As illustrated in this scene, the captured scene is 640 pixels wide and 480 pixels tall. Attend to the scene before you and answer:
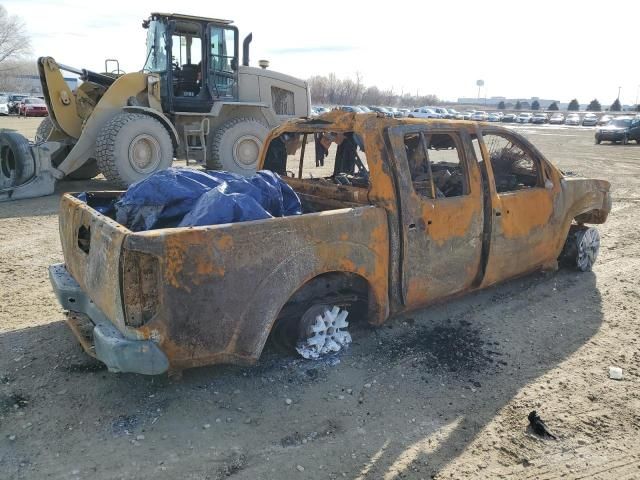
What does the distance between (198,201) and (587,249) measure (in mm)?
4586

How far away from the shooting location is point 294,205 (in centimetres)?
394

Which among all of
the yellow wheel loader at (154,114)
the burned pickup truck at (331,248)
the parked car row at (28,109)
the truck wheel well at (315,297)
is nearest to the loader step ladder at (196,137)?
the yellow wheel loader at (154,114)

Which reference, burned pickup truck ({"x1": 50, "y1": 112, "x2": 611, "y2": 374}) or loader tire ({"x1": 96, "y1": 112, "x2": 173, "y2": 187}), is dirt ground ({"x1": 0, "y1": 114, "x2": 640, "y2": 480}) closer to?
burned pickup truck ({"x1": 50, "y1": 112, "x2": 611, "y2": 374})

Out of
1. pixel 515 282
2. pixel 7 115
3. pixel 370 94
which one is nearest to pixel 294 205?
pixel 515 282

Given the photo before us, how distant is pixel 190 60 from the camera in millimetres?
10906

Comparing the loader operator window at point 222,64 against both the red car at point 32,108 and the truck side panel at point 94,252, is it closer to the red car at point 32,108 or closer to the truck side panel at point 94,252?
the truck side panel at point 94,252

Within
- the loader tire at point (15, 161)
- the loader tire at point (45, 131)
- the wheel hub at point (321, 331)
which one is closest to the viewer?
the wheel hub at point (321, 331)

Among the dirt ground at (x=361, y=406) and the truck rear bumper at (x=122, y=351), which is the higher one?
the truck rear bumper at (x=122, y=351)

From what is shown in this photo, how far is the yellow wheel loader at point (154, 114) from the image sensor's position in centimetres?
953

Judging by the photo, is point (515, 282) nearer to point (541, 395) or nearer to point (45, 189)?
point (541, 395)

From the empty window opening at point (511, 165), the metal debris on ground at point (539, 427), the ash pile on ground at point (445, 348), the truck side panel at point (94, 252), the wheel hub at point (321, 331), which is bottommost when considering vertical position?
the metal debris on ground at point (539, 427)

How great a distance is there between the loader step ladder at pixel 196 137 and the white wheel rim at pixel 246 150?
64 cm

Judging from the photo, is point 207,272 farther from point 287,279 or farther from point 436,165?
point 436,165

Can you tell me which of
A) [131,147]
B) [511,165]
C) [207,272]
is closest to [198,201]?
[207,272]
